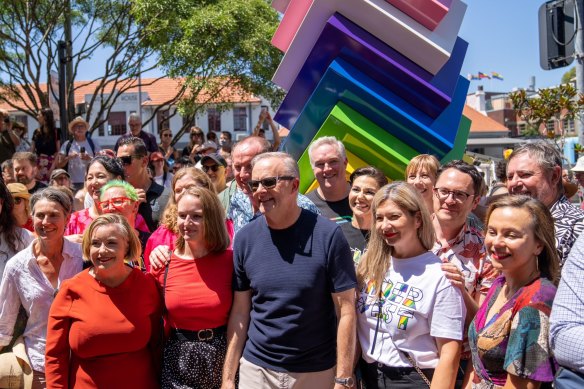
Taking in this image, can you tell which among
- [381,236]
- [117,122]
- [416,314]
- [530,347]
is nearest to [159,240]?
[381,236]

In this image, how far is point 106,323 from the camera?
10.9 ft

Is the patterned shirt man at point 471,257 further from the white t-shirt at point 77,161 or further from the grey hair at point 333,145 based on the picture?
the white t-shirt at point 77,161

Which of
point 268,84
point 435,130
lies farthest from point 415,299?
point 268,84

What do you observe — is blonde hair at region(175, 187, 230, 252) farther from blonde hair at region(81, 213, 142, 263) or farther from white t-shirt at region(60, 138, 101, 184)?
white t-shirt at region(60, 138, 101, 184)

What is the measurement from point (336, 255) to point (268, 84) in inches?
528

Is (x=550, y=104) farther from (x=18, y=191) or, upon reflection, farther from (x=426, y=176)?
(x=18, y=191)

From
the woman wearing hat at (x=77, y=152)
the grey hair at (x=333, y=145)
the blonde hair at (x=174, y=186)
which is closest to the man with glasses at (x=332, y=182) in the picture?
the grey hair at (x=333, y=145)

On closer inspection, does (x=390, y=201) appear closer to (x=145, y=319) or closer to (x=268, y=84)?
(x=145, y=319)

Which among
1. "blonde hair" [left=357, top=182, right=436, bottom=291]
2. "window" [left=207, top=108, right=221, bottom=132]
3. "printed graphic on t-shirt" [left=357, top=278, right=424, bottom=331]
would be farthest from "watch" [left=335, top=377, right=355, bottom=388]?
"window" [left=207, top=108, right=221, bottom=132]

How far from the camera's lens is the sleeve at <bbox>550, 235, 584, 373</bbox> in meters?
2.18

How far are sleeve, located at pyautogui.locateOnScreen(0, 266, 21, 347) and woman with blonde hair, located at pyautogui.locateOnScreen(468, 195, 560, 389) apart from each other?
106 inches

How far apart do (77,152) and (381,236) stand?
6442 millimetres

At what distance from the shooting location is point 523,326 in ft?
8.12

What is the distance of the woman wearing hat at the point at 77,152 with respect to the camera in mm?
8508
